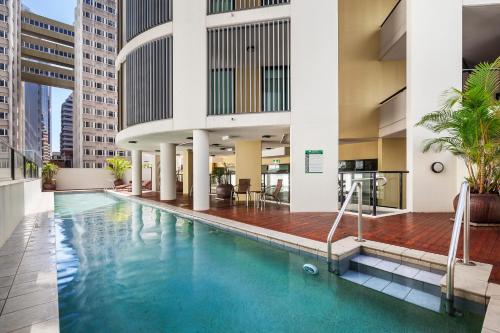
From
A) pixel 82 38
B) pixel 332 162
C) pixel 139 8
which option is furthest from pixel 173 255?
pixel 82 38

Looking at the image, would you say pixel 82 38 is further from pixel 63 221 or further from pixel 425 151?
pixel 425 151

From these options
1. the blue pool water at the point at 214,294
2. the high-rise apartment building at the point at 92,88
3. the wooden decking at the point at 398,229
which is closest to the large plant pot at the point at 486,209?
the wooden decking at the point at 398,229

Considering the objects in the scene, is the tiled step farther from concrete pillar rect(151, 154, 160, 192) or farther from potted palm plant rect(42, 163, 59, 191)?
potted palm plant rect(42, 163, 59, 191)

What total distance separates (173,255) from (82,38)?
56.1m

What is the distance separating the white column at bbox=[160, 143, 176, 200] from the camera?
13.0 meters

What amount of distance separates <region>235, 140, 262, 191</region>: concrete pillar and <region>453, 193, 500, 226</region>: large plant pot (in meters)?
7.71

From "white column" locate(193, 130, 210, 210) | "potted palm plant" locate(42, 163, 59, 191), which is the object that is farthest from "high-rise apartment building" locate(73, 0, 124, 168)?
"white column" locate(193, 130, 210, 210)

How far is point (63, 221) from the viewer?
27.2 ft

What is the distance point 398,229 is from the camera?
18.2 ft

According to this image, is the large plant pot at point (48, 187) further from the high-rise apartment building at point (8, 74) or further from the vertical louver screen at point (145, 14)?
the high-rise apartment building at point (8, 74)

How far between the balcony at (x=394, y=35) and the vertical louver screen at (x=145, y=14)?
800 centimetres

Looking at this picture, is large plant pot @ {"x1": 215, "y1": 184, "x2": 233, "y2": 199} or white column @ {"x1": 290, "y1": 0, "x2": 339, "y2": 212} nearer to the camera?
white column @ {"x1": 290, "y1": 0, "x2": 339, "y2": 212}

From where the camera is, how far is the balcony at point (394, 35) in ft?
29.5

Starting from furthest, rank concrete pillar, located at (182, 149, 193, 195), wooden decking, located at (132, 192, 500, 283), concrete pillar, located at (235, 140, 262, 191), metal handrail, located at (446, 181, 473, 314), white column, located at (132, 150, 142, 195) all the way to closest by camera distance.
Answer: concrete pillar, located at (182, 149, 193, 195), white column, located at (132, 150, 142, 195), concrete pillar, located at (235, 140, 262, 191), wooden decking, located at (132, 192, 500, 283), metal handrail, located at (446, 181, 473, 314)
